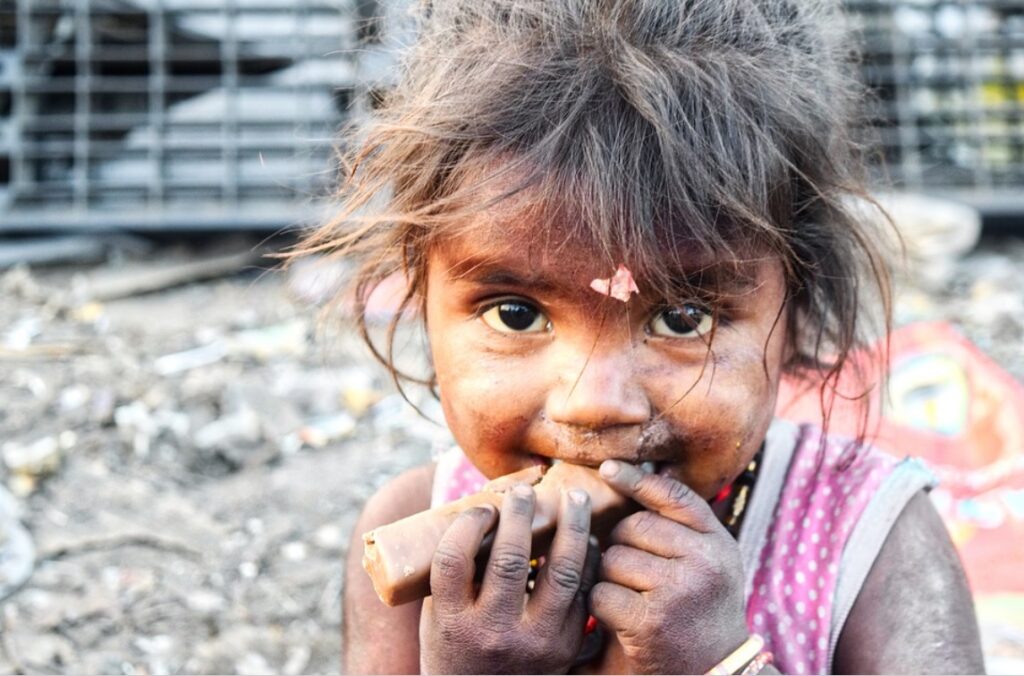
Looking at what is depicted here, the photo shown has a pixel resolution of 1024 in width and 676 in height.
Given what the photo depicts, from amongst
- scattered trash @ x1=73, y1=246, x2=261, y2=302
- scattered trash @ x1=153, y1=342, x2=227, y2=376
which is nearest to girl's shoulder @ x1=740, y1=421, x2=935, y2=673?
scattered trash @ x1=153, y1=342, x2=227, y2=376

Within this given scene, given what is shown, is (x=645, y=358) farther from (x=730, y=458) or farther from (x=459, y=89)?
(x=459, y=89)

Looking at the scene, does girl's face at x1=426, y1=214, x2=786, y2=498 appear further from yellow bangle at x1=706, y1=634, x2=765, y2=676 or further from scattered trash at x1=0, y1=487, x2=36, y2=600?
scattered trash at x1=0, y1=487, x2=36, y2=600

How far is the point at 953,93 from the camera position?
4449 mm

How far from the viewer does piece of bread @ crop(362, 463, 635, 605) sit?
1174mm

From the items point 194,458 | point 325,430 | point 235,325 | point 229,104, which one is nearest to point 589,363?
point 194,458

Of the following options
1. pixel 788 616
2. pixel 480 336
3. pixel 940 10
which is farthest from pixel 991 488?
pixel 940 10

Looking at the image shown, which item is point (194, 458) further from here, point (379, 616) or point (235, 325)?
point (379, 616)

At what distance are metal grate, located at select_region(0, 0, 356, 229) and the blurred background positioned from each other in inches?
0.5

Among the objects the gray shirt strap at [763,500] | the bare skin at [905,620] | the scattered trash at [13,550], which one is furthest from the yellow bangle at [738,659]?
the scattered trash at [13,550]

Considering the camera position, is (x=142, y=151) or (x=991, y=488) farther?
(x=142, y=151)

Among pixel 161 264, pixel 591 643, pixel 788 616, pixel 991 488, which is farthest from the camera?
pixel 161 264

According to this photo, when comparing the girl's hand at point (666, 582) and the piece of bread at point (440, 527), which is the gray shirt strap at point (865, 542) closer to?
the girl's hand at point (666, 582)

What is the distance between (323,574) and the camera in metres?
2.31

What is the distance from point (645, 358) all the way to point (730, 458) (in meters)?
0.18
